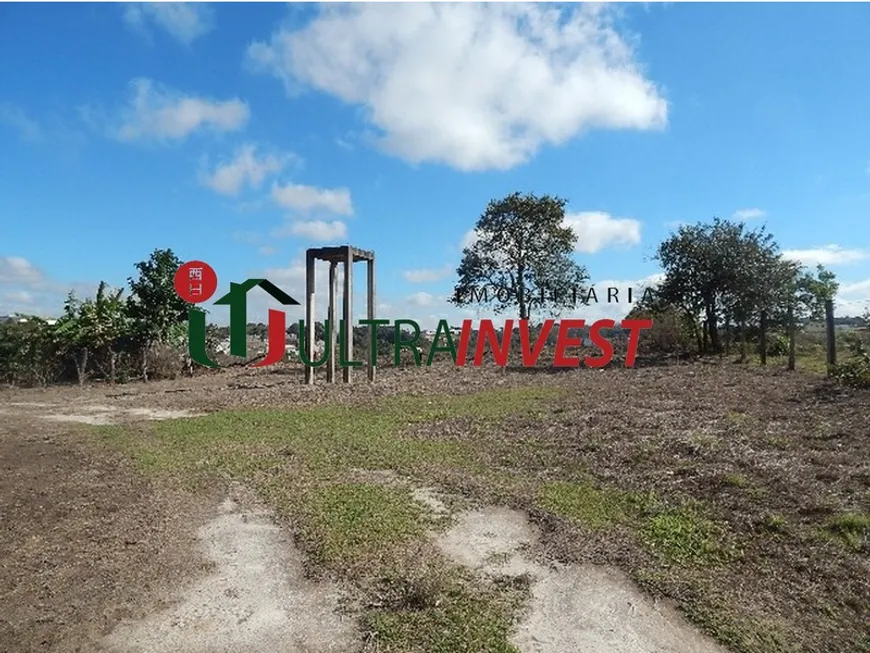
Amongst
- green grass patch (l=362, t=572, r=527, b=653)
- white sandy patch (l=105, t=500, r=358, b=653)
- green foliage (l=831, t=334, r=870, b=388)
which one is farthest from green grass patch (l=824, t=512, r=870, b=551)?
green foliage (l=831, t=334, r=870, b=388)

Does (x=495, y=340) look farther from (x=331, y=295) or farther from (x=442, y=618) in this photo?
(x=442, y=618)

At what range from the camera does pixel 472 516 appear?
4.57m

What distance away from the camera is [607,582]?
347cm

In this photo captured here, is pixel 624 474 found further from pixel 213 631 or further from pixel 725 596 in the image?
pixel 213 631

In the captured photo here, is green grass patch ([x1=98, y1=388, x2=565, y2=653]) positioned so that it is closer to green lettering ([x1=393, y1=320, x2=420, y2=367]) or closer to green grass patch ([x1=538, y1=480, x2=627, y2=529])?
green grass patch ([x1=538, y1=480, x2=627, y2=529])

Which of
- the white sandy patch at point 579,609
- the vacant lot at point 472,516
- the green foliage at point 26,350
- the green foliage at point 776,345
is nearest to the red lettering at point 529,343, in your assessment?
the green foliage at point 776,345

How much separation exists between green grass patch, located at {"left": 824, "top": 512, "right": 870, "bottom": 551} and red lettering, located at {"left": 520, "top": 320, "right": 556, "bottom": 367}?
12857mm

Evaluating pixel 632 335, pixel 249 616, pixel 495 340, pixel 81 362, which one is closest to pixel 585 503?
pixel 249 616

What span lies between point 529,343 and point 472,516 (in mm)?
14006

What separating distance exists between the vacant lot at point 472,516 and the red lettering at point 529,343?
820cm

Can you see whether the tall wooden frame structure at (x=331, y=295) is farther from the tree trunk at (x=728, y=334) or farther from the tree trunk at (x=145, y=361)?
the tree trunk at (x=728, y=334)

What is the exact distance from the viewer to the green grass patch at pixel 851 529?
3732 millimetres

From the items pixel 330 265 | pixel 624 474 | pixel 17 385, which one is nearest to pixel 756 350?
pixel 330 265

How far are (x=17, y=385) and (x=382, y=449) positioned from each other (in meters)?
13.2
